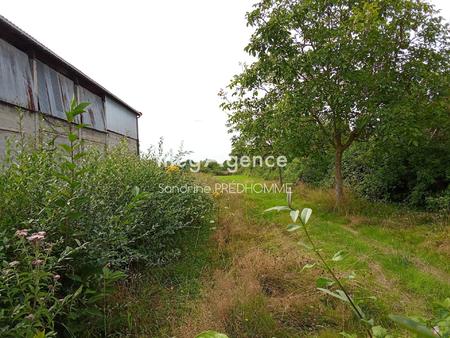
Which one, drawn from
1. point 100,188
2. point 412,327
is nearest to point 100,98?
point 100,188

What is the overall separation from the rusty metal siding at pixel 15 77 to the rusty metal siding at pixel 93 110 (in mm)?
3043


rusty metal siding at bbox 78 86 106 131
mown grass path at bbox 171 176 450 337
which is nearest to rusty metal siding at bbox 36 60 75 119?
rusty metal siding at bbox 78 86 106 131

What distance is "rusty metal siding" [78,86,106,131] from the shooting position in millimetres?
11305

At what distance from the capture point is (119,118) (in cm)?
1583

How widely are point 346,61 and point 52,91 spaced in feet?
26.8

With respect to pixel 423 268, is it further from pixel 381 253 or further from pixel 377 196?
pixel 377 196

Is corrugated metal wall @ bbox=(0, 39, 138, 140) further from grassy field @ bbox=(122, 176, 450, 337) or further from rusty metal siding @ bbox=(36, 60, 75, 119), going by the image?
grassy field @ bbox=(122, 176, 450, 337)

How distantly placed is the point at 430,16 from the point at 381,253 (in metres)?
5.98

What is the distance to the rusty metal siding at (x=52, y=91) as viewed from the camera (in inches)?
335

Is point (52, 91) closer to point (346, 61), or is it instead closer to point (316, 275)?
point (346, 61)

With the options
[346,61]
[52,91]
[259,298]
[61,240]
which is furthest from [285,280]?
[52,91]

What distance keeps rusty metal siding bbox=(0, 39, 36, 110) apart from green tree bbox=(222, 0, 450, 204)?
570cm

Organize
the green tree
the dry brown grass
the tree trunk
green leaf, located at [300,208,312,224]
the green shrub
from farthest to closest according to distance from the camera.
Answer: the tree trunk → the green tree → the dry brown grass → the green shrub → green leaf, located at [300,208,312,224]

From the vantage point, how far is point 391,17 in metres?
7.27
